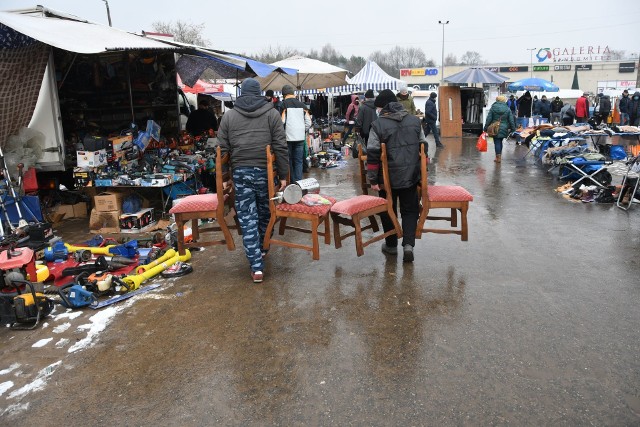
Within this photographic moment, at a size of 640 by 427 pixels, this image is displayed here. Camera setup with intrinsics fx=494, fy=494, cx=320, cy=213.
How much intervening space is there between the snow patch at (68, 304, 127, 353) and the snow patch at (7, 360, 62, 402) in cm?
23

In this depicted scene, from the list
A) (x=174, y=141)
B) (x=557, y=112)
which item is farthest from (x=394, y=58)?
(x=174, y=141)

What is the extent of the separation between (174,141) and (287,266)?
5.19 metres

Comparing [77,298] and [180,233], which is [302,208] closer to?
[180,233]

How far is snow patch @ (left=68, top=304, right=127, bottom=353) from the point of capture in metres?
3.78

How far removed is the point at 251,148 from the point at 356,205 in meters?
1.20

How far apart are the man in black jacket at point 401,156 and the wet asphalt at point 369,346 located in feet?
1.84

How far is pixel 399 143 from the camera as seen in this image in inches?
200

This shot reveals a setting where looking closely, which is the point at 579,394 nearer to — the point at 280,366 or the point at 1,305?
the point at 280,366

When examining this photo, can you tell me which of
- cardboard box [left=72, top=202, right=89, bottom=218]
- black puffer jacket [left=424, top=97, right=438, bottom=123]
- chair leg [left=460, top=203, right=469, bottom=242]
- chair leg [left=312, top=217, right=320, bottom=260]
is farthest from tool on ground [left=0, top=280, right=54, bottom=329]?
black puffer jacket [left=424, top=97, right=438, bottom=123]

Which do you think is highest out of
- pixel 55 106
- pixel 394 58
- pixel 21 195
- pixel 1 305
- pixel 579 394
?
pixel 394 58

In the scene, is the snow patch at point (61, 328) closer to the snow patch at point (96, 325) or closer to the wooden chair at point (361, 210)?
the snow patch at point (96, 325)

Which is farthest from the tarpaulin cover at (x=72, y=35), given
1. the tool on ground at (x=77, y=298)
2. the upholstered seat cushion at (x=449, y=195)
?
the upholstered seat cushion at (x=449, y=195)

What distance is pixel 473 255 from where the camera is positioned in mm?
5539

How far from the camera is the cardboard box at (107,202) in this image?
7.12 metres
